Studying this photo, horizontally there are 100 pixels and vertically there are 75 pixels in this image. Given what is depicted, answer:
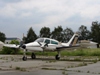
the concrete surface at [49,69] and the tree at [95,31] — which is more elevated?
the tree at [95,31]

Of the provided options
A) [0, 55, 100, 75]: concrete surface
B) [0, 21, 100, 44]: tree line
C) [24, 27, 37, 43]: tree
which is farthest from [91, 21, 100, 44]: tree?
[0, 55, 100, 75]: concrete surface

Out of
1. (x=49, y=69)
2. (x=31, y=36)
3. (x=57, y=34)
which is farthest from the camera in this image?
(x=57, y=34)

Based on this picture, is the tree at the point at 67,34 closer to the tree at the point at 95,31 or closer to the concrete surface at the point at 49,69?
the tree at the point at 95,31

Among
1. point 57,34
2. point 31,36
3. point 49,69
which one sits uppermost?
point 57,34

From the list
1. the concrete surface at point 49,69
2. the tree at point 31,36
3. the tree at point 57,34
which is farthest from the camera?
the tree at point 57,34

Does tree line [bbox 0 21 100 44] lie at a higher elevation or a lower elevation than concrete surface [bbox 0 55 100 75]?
higher

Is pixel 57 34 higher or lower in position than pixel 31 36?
higher

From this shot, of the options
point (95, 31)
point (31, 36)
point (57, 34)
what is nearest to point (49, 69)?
point (31, 36)

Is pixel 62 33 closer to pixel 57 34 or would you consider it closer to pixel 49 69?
pixel 57 34

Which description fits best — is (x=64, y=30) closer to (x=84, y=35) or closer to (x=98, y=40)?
(x=84, y=35)

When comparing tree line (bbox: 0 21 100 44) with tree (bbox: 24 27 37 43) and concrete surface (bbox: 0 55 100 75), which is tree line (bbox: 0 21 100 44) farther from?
concrete surface (bbox: 0 55 100 75)

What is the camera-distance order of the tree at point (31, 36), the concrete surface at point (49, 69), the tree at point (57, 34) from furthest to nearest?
the tree at point (57, 34) < the tree at point (31, 36) < the concrete surface at point (49, 69)

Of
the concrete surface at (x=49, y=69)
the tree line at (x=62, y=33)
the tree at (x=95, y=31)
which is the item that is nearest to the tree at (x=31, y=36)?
the tree line at (x=62, y=33)

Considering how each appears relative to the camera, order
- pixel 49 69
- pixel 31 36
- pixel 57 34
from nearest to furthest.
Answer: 1. pixel 49 69
2. pixel 31 36
3. pixel 57 34
